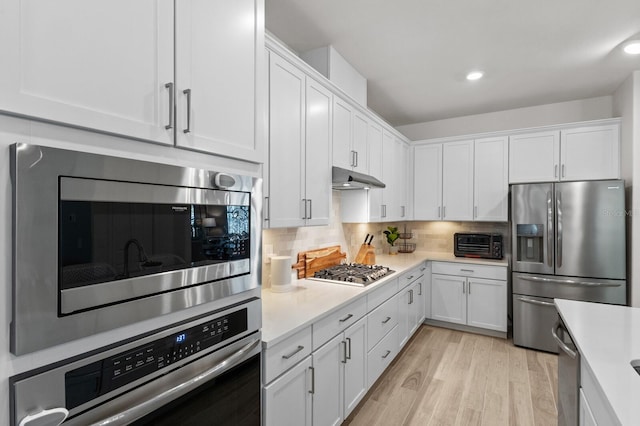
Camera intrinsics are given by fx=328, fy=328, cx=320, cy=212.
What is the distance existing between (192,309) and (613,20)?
3202 mm

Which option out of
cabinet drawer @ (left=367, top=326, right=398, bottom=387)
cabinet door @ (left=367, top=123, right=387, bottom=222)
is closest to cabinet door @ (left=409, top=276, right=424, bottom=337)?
cabinet drawer @ (left=367, top=326, right=398, bottom=387)

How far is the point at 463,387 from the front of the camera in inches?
109

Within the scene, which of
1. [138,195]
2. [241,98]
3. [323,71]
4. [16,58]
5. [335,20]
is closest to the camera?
[16,58]

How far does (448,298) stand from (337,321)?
8.30ft

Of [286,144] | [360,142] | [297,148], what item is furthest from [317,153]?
[360,142]

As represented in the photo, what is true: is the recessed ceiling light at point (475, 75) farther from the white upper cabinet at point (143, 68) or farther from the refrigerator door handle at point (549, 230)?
the white upper cabinet at point (143, 68)

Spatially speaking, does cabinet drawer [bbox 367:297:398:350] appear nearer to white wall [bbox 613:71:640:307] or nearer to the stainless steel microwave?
the stainless steel microwave

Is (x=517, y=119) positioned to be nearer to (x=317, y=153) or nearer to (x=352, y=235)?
(x=352, y=235)

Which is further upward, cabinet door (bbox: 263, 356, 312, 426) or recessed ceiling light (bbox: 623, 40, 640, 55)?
recessed ceiling light (bbox: 623, 40, 640, 55)

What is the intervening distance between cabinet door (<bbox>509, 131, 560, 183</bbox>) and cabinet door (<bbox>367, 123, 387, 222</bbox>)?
5.13 feet

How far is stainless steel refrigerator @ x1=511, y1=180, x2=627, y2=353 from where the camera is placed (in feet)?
10.4

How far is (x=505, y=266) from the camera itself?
3705 mm

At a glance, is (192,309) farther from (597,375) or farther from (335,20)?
(335,20)

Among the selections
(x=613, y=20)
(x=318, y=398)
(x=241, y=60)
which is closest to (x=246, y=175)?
(x=241, y=60)
